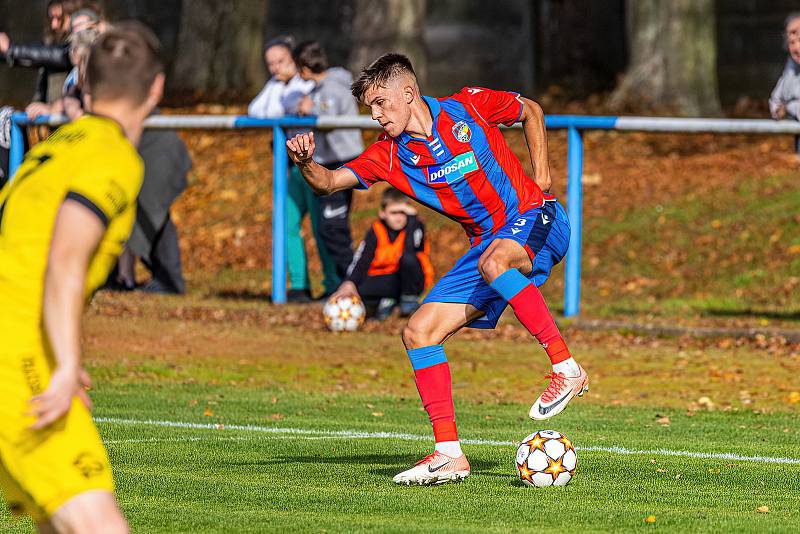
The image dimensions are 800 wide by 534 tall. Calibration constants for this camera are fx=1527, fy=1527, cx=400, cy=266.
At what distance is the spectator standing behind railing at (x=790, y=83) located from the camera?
12867mm

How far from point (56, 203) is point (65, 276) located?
23 centimetres

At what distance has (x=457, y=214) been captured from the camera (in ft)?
25.4

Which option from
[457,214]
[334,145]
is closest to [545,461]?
[457,214]

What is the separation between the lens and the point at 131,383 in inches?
447

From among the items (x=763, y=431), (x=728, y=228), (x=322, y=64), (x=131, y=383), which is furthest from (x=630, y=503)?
(x=728, y=228)

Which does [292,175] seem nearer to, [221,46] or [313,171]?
[313,171]

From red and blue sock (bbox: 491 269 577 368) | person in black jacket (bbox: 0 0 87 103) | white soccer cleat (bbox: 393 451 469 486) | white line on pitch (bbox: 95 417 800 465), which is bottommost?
white line on pitch (bbox: 95 417 800 465)

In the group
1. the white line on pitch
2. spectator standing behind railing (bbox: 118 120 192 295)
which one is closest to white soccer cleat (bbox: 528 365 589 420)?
the white line on pitch

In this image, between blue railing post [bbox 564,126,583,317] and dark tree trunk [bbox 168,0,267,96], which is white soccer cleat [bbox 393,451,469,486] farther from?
dark tree trunk [bbox 168,0,267,96]

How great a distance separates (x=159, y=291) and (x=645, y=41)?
9.74 metres

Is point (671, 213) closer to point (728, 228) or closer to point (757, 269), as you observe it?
point (728, 228)

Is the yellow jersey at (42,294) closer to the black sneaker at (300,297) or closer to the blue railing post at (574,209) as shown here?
the blue railing post at (574,209)

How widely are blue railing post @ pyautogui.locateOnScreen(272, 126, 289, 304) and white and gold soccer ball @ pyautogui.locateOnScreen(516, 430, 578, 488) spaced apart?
8.03m

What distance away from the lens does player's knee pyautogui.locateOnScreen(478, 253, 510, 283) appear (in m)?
7.36
